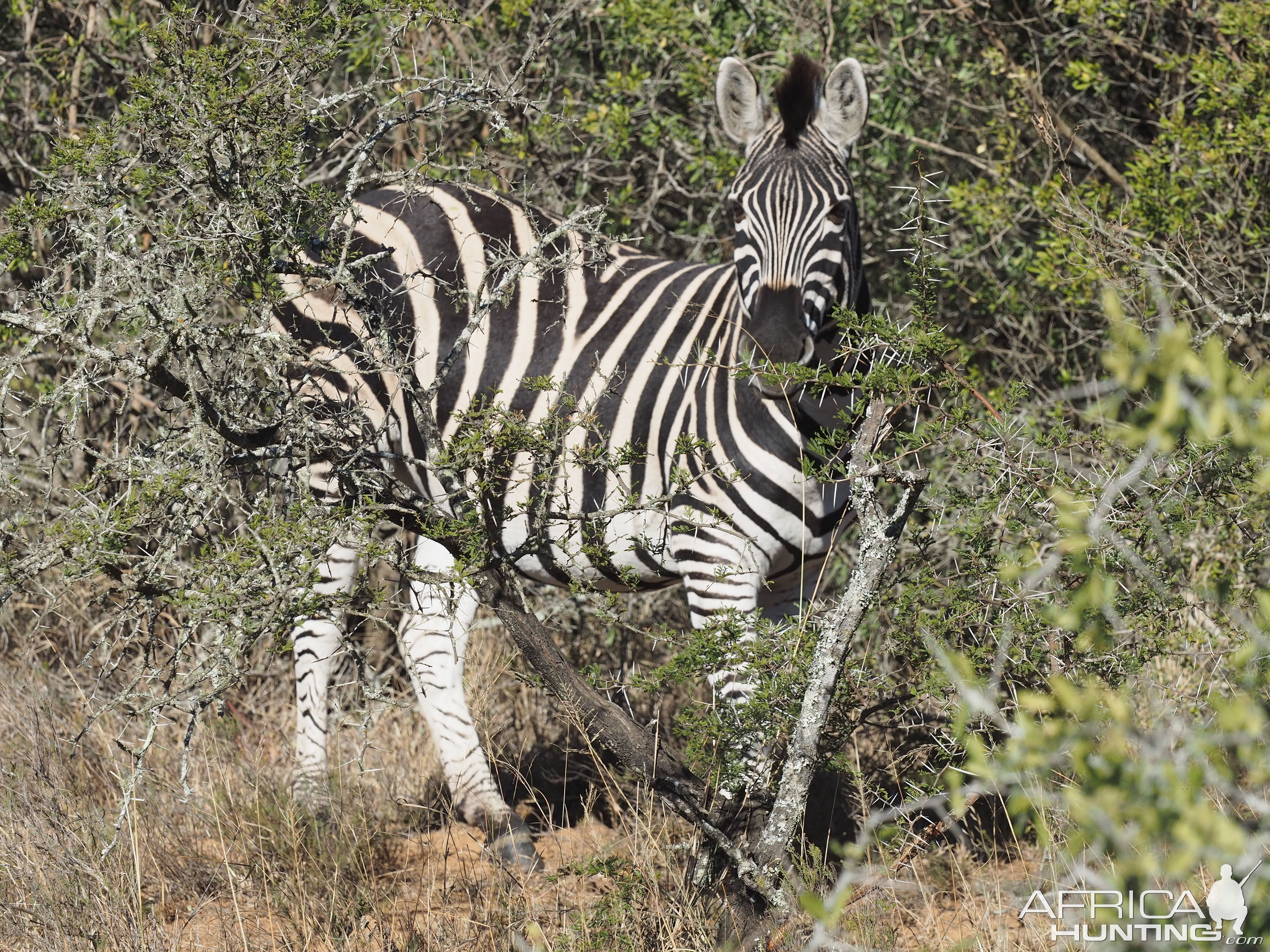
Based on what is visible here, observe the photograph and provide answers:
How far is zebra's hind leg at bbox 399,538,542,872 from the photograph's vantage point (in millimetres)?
4441

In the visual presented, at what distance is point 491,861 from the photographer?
3660mm

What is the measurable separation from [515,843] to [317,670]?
115cm

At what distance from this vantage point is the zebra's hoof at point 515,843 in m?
4.03

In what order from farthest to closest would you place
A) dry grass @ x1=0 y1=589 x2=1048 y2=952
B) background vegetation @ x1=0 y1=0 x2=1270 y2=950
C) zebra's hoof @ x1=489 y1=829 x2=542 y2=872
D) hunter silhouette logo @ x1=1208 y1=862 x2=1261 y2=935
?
zebra's hoof @ x1=489 y1=829 x2=542 y2=872, dry grass @ x1=0 y1=589 x2=1048 y2=952, background vegetation @ x1=0 y1=0 x2=1270 y2=950, hunter silhouette logo @ x1=1208 y1=862 x2=1261 y2=935

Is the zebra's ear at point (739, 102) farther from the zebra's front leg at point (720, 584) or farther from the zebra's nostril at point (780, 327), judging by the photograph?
the zebra's front leg at point (720, 584)

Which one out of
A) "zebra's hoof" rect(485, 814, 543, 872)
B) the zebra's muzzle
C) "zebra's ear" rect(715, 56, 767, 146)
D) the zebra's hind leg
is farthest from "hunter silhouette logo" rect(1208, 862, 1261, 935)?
"zebra's ear" rect(715, 56, 767, 146)

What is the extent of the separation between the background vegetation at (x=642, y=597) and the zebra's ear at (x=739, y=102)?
24.0 inches

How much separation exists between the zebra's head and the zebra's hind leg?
151cm

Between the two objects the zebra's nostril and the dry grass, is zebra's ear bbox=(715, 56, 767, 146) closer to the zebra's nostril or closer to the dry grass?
the zebra's nostril

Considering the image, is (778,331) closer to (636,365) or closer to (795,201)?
(795,201)

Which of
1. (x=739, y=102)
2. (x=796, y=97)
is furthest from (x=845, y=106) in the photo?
(x=739, y=102)

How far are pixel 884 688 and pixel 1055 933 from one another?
966mm

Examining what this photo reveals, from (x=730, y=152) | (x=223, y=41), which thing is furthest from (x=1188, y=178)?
(x=223, y=41)

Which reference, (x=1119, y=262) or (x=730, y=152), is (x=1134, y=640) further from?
(x=730, y=152)
